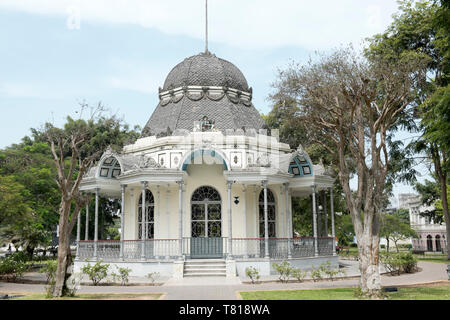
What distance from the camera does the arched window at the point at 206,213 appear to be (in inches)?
776

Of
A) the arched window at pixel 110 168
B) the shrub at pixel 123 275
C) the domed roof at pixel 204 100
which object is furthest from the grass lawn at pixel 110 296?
the domed roof at pixel 204 100

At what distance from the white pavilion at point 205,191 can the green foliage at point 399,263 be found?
8.55 ft

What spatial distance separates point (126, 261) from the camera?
17.8m

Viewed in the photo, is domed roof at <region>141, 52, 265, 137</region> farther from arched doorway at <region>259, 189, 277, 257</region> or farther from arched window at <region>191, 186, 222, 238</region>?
arched doorway at <region>259, 189, 277, 257</region>

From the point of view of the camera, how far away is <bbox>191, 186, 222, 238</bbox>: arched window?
64.7 ft

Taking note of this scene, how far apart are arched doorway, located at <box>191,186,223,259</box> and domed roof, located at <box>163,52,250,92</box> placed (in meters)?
6.44

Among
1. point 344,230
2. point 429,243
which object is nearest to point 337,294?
point 344,230

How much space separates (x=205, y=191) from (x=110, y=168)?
4.94m

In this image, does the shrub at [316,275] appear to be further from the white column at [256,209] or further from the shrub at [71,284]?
the shrub at [71,284]

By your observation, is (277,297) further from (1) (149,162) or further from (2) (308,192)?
(2) (308,192)

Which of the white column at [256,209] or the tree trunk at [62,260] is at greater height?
the white column at [256,209]

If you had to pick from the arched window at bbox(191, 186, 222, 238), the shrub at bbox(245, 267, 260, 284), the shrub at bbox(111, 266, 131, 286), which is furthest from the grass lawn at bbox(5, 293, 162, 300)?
the arched window at bbox(191, 186, 222, 238)

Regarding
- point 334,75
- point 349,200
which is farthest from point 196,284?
point 334,75

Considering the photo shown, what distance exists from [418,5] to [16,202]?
25994mm
